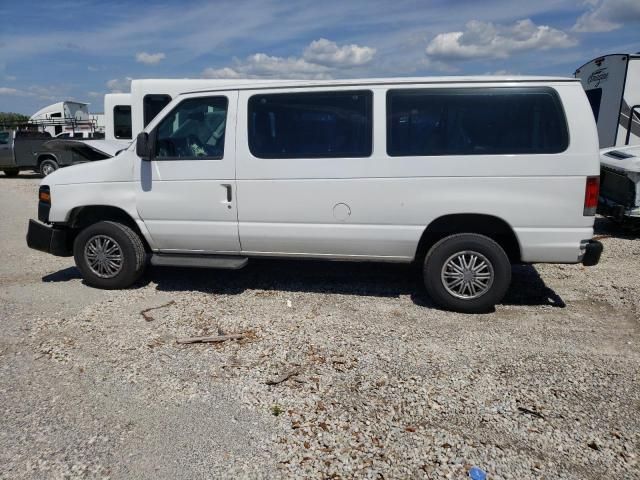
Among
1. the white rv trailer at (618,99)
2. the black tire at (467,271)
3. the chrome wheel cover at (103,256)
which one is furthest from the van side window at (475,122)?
the white rv trailer at (618,99)

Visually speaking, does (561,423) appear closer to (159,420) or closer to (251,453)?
(251,453)

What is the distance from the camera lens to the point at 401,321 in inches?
178

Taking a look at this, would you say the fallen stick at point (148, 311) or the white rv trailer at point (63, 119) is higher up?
the white rv trailer at point (63, 119)

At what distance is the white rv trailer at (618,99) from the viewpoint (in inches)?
376

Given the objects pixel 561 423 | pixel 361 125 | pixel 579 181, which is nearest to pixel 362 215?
pixel 361 125

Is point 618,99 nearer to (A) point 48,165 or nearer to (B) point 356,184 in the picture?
(B) point 356,184

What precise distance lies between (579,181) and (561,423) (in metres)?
2.18

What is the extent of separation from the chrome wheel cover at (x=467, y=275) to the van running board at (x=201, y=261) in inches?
79.3

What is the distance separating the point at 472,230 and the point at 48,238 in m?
4.42

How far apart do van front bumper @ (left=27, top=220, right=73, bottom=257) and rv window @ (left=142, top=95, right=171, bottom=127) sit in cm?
454

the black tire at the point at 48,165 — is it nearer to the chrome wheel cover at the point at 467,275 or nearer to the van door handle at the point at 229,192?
the van door handle at the point at 229,192

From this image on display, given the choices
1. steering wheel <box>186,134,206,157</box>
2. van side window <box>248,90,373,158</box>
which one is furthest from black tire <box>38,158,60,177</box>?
van side window <box>248,90,373,158</box>

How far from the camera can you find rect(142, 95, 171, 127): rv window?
9.37 meters

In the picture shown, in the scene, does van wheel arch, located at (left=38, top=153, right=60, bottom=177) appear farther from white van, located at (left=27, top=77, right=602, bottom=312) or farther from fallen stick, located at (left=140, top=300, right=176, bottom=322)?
fallen stick, located at (left=140, top=300, right=176, bottom=322)
